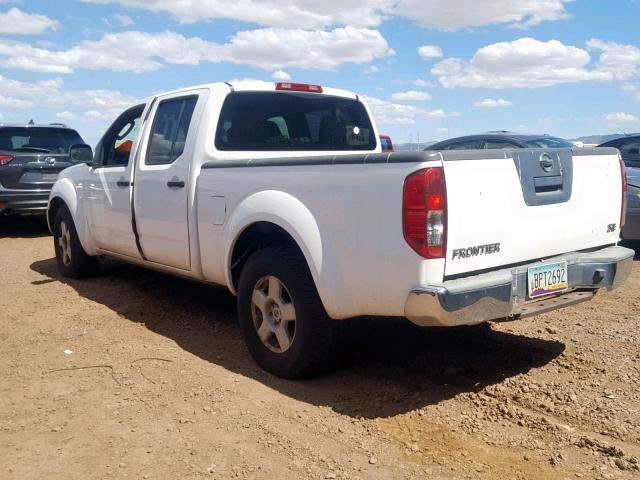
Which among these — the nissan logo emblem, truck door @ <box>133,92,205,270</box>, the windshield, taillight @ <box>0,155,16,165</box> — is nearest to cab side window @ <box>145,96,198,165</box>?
truck door @ <box>133,92,205,270</box>

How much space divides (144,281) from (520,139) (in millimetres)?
5430

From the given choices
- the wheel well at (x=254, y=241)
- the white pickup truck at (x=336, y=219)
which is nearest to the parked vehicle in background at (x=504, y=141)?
the white pickup truck at (x=336, y=219)

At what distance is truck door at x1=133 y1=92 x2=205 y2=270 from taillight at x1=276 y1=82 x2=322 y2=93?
0.66 metres

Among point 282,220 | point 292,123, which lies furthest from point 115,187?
point 282,220

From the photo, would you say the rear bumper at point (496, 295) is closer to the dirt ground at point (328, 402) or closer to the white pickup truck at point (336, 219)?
the white pickup truck at point (336, 219)

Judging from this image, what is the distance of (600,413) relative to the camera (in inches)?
138

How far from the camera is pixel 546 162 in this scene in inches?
145

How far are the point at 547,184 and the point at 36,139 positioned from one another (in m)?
9.28

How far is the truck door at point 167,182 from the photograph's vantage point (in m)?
4.83

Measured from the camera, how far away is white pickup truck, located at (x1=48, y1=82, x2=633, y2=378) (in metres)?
3.23

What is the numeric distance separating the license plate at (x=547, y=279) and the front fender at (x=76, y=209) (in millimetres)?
4496

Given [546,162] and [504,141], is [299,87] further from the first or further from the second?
[504,141]

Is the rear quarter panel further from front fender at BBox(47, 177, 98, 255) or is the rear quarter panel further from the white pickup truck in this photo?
front fender at BBox(47, 177, 98, 255)

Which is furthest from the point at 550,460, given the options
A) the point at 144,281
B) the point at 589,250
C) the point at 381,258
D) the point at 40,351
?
the point at 144,281
